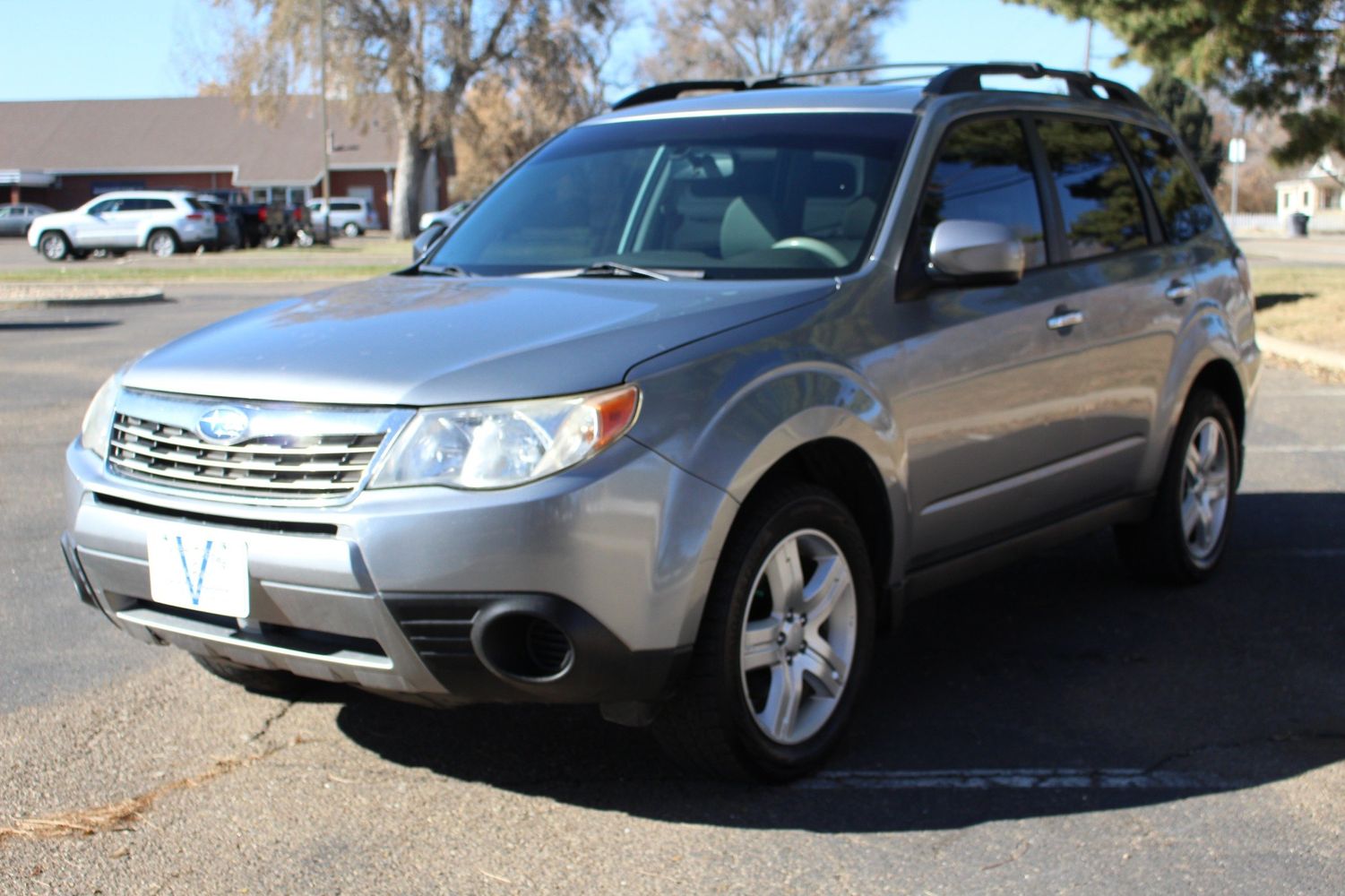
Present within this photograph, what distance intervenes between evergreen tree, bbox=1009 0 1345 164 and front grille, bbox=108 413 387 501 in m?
14.0

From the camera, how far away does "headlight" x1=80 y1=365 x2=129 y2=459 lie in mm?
3859

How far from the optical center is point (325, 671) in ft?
11.5

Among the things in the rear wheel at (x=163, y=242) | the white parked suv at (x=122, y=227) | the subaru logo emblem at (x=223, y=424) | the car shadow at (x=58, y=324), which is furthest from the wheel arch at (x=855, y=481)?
the rear wheel at (x=163, y=242)

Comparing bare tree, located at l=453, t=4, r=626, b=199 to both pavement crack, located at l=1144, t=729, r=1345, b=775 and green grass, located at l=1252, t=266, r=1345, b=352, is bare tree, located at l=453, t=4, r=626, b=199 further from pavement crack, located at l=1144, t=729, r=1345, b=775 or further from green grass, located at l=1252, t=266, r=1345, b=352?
pavement crack, located at l=1144, t=729, r=1345, b=775

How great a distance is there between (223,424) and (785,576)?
1.40m

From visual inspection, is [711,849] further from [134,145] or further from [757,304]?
[134,145]

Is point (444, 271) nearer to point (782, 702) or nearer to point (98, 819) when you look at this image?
point (782, 702)

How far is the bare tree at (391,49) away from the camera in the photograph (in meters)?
44.7

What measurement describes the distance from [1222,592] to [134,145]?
232 ft

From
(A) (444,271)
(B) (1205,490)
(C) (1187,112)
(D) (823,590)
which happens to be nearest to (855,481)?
(D) (823,590)

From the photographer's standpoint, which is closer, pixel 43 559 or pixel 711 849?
pixel 711 849

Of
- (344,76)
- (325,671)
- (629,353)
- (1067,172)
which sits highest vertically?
(344,76)

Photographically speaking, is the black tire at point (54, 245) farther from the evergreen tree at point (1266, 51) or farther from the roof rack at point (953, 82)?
the roof rack at point (953, 82)

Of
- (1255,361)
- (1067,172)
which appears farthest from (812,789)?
(1255,361)
